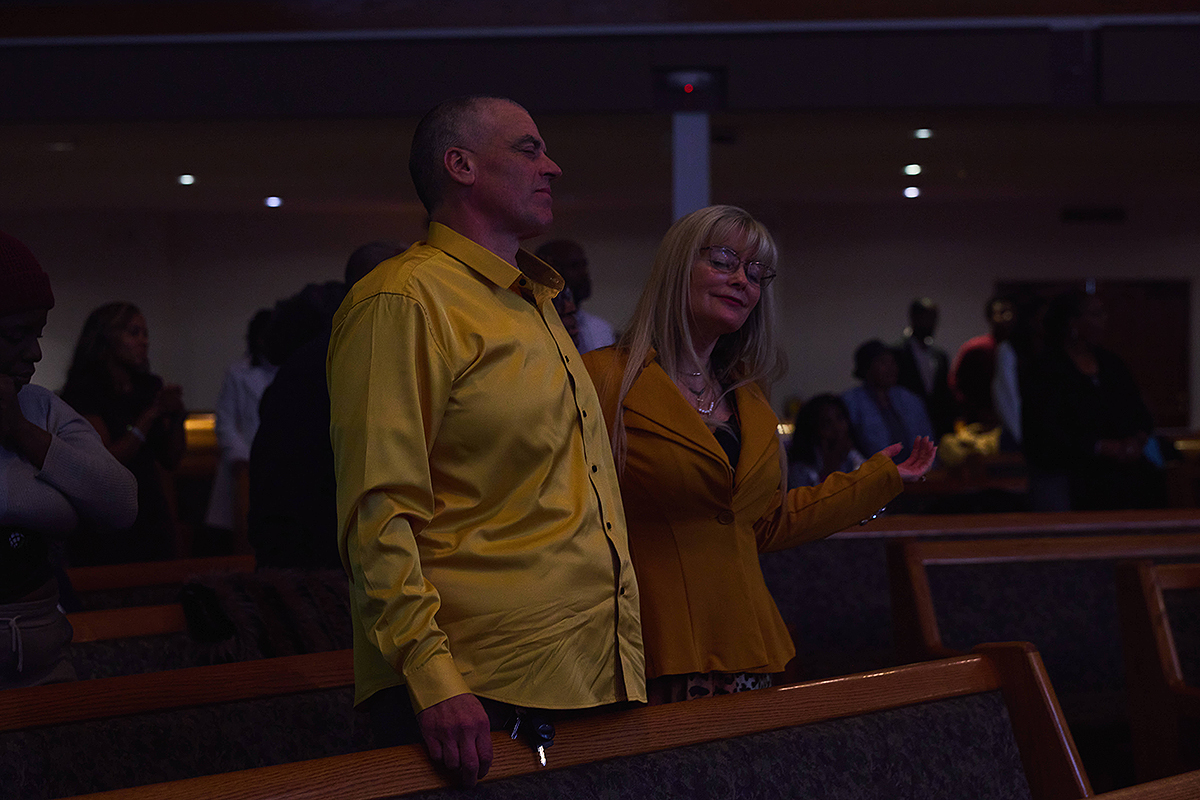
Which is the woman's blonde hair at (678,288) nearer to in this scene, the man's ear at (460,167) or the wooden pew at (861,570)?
the man's ear at (460,167)

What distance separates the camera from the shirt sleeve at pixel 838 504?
1981 millimetres

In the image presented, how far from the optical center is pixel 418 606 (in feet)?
4.01

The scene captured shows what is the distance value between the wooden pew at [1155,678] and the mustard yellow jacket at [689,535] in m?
1.16

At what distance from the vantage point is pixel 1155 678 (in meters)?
2.56

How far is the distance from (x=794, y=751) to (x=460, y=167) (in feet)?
2.80

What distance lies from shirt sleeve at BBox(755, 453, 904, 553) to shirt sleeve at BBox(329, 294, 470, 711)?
845mm

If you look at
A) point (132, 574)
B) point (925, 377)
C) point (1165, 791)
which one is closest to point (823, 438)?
point (132, 574)

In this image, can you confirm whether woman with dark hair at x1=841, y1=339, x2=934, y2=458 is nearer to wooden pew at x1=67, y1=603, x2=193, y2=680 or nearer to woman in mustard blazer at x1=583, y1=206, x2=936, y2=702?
woman in mustard blazer at x1=583, y1=206, x2=936, y2=702

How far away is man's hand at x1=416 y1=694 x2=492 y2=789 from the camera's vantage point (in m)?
1.21

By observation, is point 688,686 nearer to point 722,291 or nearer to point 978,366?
point 722,291

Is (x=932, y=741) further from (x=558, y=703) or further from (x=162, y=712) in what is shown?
(x=162, y=712)

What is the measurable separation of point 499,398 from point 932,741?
79cm

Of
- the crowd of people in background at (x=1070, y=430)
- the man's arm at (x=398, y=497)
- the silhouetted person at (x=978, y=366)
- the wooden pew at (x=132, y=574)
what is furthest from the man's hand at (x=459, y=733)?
the silhouetted person at (x=978, y=366)

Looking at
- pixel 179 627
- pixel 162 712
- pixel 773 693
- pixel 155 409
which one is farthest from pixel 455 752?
pixel 155 409
